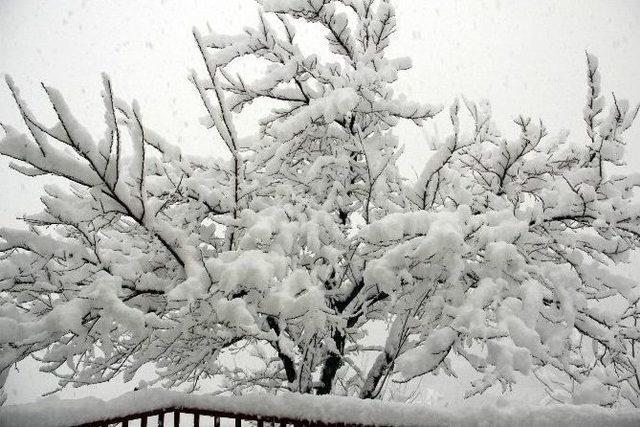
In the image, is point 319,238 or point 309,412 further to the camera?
point 319,238

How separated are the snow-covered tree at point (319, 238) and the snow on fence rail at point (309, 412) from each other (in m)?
0.30

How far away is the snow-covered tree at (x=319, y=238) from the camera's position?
93.0 inches


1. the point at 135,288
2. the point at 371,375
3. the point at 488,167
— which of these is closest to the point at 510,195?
the point at 488,167

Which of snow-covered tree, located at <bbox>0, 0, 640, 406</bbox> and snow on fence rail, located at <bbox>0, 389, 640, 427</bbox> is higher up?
snow-covered tree, located at <bbox>0, 0, 640, 406</bbox>

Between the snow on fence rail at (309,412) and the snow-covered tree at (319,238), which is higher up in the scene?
the snow-covered tree at (319,238)

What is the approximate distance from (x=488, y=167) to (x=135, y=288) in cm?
333

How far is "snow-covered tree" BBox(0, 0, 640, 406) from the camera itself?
2363mm

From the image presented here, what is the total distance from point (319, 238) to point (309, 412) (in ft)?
4.63

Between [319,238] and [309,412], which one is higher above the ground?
[319,238]

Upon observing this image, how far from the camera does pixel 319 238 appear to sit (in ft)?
12.0

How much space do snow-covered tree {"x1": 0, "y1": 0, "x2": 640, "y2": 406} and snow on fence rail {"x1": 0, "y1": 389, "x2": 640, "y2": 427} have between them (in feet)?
0.99

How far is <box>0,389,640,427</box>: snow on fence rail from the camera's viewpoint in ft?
8.52

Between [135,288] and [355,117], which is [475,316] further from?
[355,117]

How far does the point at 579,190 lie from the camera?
3357 mm
